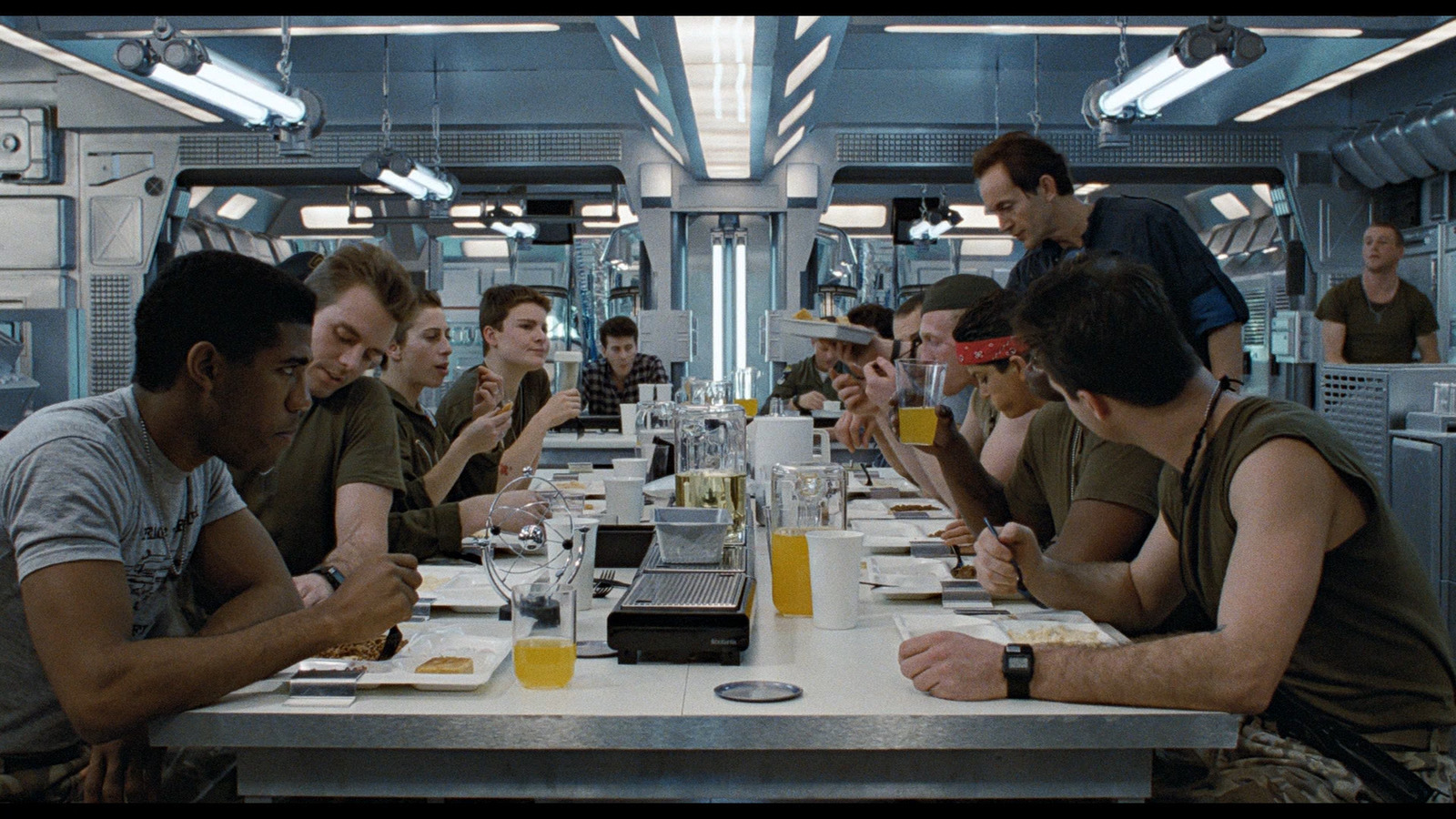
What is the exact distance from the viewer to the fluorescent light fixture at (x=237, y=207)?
1076 cm

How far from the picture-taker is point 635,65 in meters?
3.91

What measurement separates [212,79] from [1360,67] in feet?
19.2

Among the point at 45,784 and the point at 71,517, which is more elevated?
the point at 71,517

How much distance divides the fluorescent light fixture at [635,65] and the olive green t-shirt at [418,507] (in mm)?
1303

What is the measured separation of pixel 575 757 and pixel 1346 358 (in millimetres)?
6092

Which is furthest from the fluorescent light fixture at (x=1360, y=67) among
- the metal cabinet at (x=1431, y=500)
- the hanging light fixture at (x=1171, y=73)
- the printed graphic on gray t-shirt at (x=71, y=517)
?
the printed graphic on gray t-shirt at (x=71, y=517)

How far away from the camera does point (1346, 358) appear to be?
630cm

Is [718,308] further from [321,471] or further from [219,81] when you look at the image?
[321,471]

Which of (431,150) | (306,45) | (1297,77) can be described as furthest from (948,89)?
(306,45)

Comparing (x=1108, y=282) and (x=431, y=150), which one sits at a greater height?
(x=431, y=150)

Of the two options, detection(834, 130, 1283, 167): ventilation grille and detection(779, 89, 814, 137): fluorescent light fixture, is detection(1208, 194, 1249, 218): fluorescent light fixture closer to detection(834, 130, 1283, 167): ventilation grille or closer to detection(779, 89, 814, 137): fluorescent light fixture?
detection(834, 130, 1283, 167): ventilation grille

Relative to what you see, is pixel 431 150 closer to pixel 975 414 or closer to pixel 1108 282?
pixel 975 414

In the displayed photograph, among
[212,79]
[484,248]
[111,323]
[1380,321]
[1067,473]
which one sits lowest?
[1067,473]

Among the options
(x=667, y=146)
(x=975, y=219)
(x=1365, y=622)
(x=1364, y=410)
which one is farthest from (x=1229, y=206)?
(x=1365, y=622)
